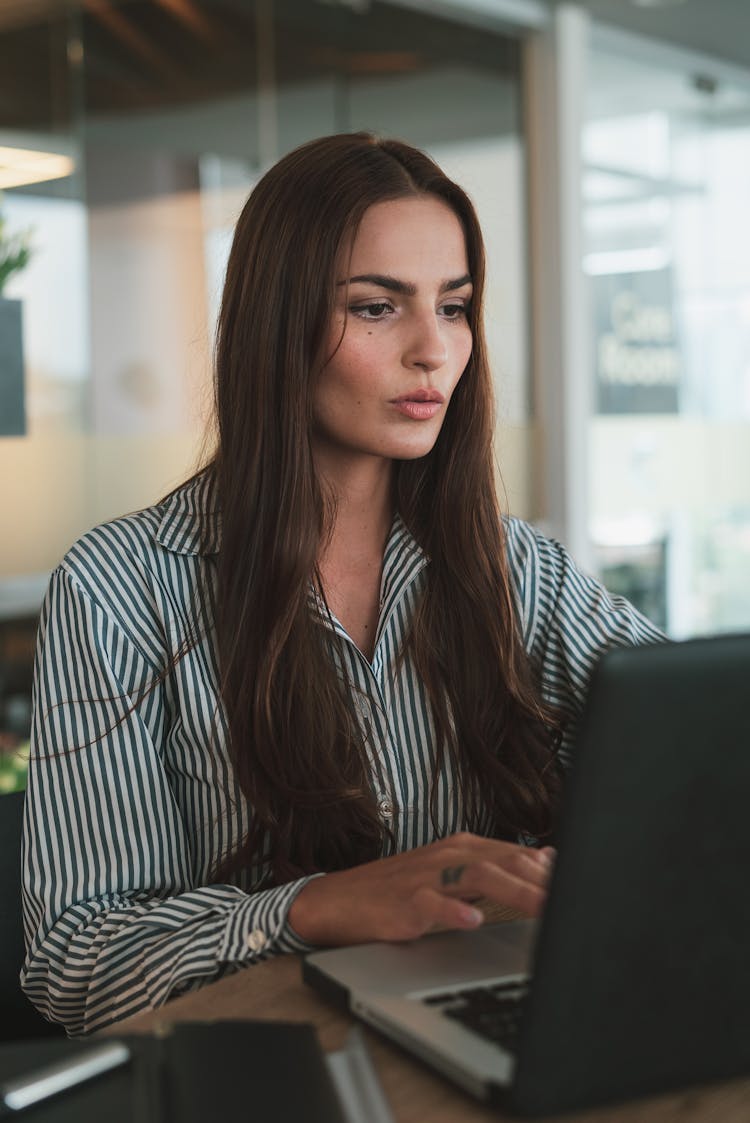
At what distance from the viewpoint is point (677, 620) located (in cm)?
597

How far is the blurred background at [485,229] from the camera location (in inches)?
141

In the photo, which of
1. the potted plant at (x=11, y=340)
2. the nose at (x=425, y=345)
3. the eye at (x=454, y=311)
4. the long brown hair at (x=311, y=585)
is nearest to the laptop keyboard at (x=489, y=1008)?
the long brown hair at (x=311, y=585)

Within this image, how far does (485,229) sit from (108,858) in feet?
11.9

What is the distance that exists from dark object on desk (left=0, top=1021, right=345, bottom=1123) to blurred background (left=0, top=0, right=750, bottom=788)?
45.9 inches

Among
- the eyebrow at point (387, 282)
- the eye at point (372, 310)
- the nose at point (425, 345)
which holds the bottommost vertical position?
the nose at point (425, 345)

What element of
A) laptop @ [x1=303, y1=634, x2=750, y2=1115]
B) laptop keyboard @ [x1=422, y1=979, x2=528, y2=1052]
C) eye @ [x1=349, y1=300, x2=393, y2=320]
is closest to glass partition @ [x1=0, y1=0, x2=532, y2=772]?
eye @ [x1=349, y1=300, x2=393, y2=320]

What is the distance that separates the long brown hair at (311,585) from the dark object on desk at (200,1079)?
629mm

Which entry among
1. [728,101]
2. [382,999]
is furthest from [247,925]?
[728,101]

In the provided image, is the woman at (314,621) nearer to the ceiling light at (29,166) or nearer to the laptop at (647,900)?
the laptop at (647,900)

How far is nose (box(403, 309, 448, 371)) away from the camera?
159 centimetres

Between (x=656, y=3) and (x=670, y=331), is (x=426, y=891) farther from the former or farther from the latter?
(x=670, y=331)

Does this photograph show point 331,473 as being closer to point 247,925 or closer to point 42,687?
point 42,687

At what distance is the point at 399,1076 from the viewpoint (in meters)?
0.88

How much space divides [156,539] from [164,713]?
0.20m
